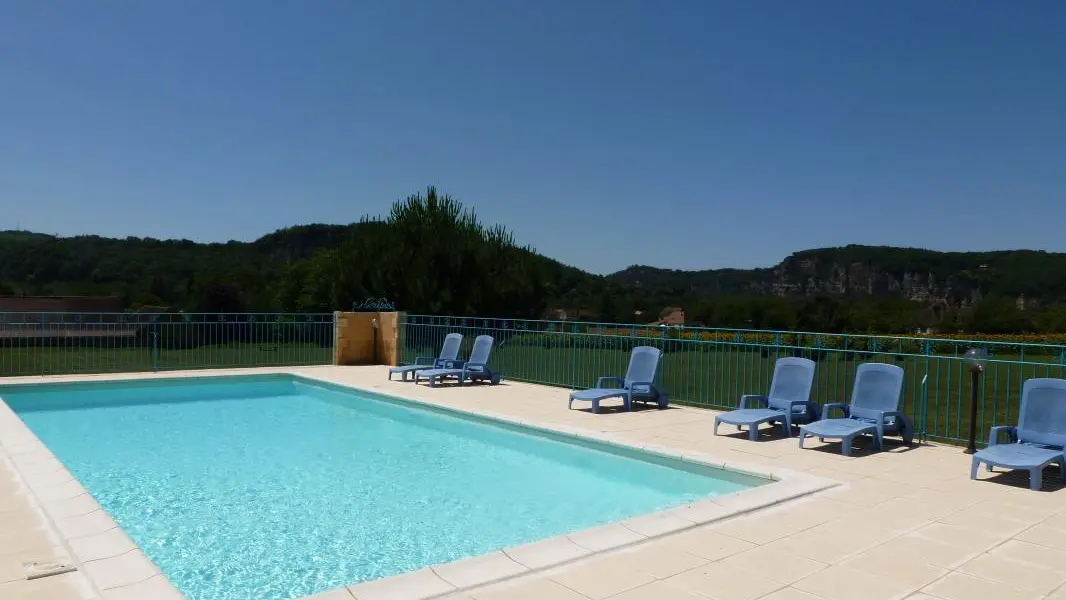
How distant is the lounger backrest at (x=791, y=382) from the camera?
8031mm

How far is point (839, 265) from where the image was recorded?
156 ft

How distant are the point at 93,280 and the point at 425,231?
72.0 ft

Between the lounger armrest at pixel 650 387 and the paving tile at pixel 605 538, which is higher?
the lounger armrest at pixel 650 387

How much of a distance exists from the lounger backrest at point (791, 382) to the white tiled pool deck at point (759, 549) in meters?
1.46

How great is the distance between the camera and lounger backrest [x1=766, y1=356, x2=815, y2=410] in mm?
8031

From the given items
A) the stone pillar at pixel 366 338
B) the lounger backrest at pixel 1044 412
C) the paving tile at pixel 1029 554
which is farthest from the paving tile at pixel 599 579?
the stone pillar at pixel 366 338

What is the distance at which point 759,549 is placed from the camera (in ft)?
14.0

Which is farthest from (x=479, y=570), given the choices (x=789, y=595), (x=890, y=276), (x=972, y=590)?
(x=890, y=276)

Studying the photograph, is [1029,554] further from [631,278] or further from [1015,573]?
[631,278]

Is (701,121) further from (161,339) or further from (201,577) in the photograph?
(201,577)

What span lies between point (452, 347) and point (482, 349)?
2.50ft

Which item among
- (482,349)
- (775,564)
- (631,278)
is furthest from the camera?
(631,278)

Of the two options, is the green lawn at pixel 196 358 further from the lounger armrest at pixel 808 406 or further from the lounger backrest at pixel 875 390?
the lounger backrest at pixel 875 390

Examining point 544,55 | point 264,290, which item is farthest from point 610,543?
point 264,290
